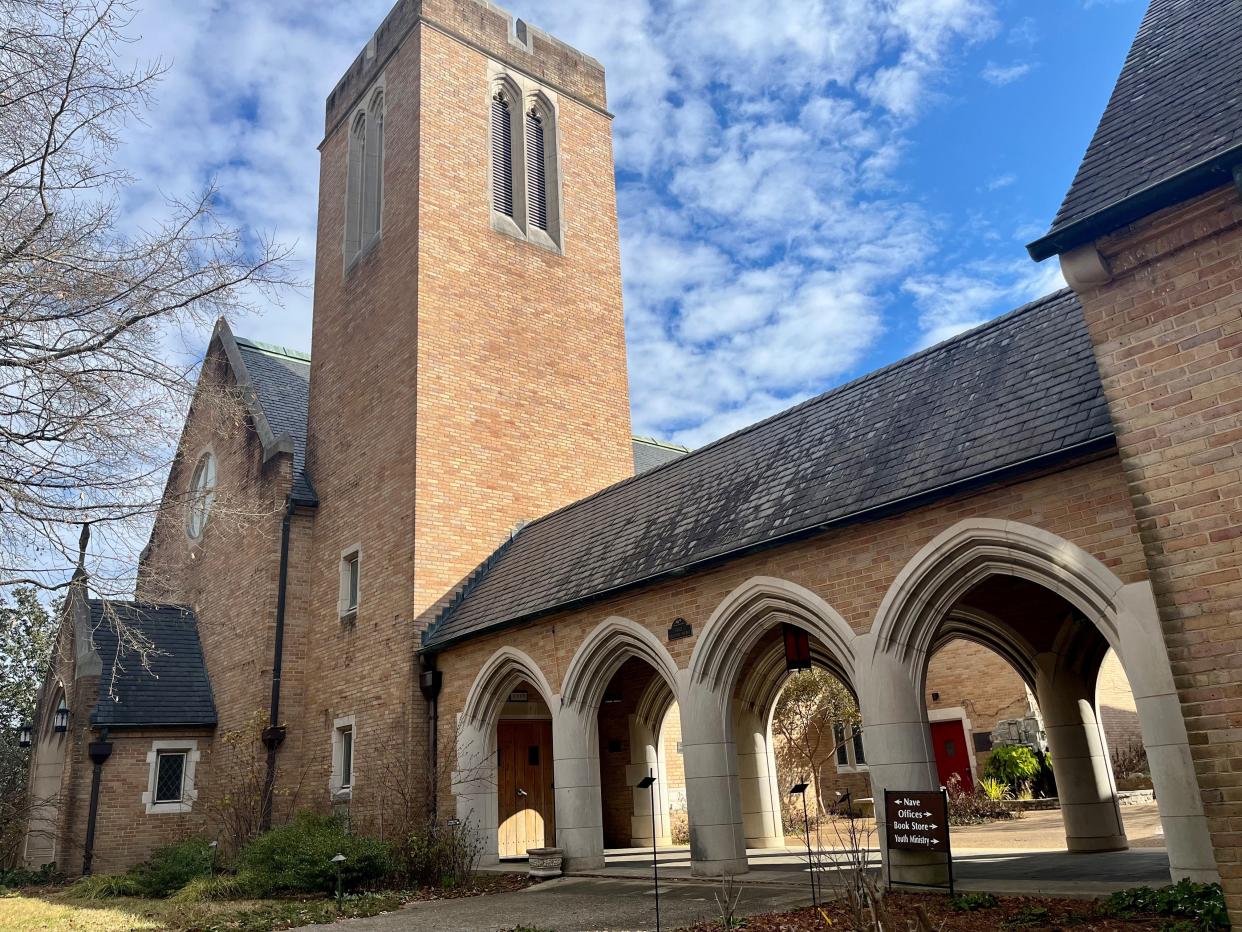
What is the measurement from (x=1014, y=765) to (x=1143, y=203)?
673 inches

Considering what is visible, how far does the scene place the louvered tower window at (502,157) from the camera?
21.8 metres

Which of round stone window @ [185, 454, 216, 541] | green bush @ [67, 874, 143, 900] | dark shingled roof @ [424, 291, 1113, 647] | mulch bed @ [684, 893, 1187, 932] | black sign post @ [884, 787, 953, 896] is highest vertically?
round stone window @ [185, 454, 216, 541]

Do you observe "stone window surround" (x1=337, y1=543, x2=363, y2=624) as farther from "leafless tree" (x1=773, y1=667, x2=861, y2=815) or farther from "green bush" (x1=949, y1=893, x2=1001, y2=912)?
"green bush" (x1=949, y1=893, x2=1001, y2=912)

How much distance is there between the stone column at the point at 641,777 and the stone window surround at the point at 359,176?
39.6 feet

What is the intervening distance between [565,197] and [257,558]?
413 inches

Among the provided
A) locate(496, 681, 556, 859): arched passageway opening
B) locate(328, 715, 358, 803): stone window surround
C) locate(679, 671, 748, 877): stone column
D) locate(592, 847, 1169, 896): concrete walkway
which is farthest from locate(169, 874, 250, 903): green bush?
locate(679, 671, 748, 877): stone column

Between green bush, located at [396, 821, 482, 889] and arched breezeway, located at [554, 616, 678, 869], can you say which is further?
green bush, located at [396, 821, 482, 889]

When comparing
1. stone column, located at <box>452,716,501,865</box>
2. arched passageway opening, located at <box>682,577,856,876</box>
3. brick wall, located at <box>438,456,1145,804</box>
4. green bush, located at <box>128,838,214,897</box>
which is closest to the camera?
brick wall, located at <box>438,456,1145,804</box>

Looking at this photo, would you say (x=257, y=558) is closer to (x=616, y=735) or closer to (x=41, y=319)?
(x=616, y=735)

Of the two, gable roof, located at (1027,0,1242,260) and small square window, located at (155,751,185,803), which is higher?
gable roof, located at (1027,0,1242,260)

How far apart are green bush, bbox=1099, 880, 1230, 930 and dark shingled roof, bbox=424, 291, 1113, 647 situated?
11.9 ft

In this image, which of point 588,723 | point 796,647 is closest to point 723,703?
point 796,647

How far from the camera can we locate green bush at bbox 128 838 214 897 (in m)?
15.0

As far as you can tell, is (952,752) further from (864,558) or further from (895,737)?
(864,558)
